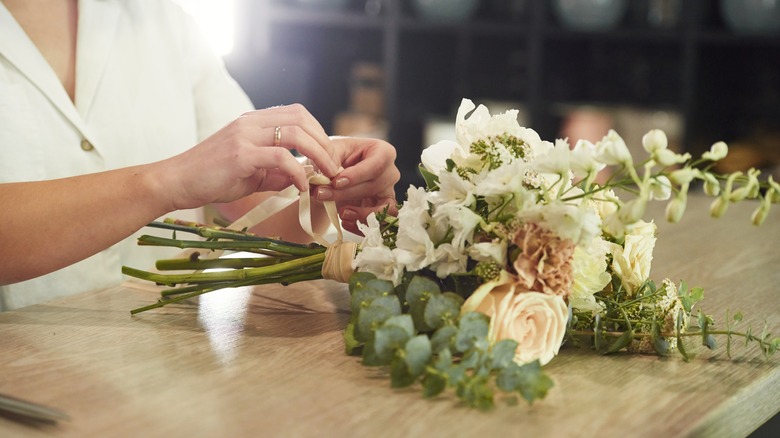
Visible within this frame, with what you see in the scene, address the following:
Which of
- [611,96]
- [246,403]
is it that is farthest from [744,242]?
[611,96]

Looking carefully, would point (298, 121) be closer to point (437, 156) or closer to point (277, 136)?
point (277, 136)

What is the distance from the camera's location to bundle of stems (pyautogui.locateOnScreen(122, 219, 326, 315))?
1.05 m

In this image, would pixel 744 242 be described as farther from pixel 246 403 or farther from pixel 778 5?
pixel 778 5

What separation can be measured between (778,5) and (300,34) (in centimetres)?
202

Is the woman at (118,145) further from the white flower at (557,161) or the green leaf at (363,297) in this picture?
the white flower at (557,161)

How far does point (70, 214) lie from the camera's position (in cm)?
110

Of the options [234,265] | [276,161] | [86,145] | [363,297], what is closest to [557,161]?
[363,297]

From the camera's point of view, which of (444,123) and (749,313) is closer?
(749,313)

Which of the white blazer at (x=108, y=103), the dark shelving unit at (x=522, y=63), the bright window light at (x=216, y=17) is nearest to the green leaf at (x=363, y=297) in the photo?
the white blazer at (x=108, y=103)

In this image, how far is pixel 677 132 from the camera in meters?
3.53

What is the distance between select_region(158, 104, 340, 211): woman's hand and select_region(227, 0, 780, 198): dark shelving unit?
2.15m

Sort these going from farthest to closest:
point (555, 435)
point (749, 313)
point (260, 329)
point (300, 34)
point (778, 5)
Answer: point (300, 34), point (778, 5), point (749, 313), point (260, 329), point (555, 435)

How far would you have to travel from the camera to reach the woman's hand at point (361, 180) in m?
1.18

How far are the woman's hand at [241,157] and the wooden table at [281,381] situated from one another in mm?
154
